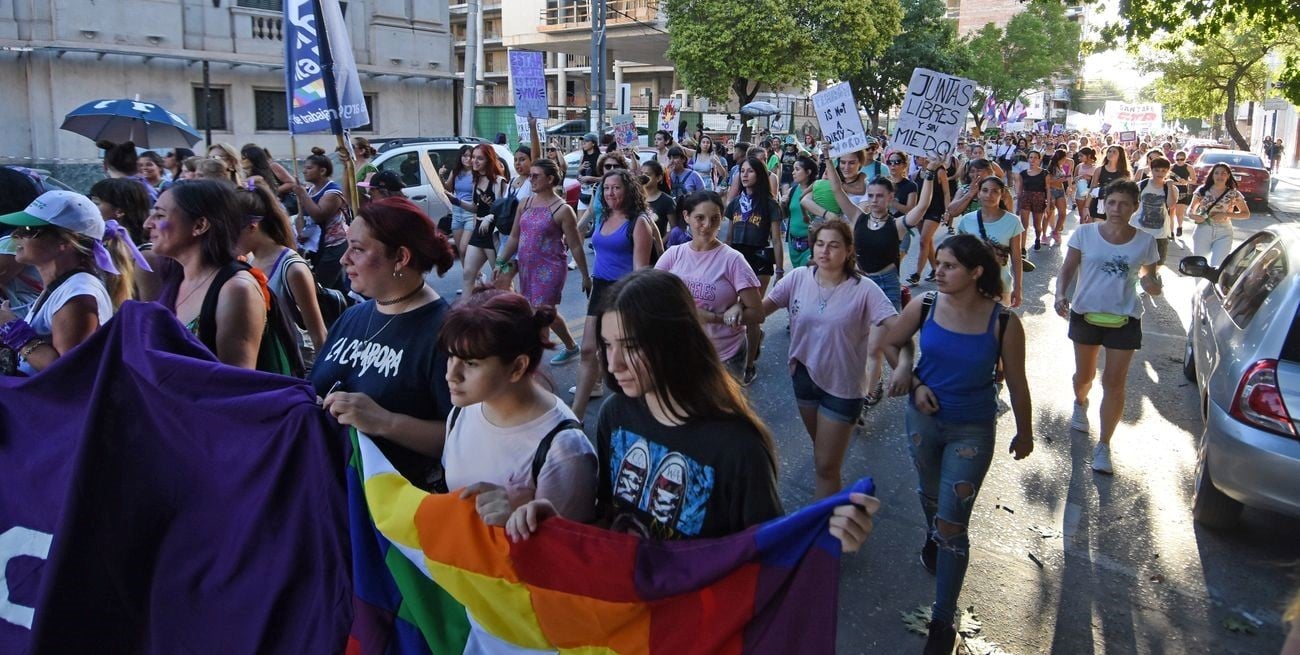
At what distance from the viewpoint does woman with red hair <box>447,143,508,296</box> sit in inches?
363

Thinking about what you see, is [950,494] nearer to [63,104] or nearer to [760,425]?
[760,425]

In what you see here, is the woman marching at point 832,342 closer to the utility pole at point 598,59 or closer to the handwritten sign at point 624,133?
the handwritten sign at point 624,133

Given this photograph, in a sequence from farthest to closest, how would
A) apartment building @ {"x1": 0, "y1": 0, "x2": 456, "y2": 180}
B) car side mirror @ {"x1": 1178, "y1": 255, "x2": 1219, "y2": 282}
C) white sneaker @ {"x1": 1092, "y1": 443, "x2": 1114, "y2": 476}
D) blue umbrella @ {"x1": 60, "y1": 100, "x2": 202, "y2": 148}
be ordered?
apartment building @ {"x1": 0, "y1": 0, "x2": 456, "y2": 180}
blue umbrella @ {"x1": 60, "y1": 100, "x2": 202, "y2": 148}
car side mirror @ {"x1": 1178, "y1": 255, "x2": 1219, "y2": 282}
white sneaker @ {"x1": 1092, "y1": 443, "x2": 1114, "y2": 476}

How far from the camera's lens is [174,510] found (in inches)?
116

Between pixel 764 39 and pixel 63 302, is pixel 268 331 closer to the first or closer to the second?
pixel 63 302

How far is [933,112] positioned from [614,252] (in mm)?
3382

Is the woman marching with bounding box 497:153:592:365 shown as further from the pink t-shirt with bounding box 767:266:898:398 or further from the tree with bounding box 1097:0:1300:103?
the tree with bounding box 1097:0:1300:103

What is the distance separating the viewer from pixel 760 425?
240 cm

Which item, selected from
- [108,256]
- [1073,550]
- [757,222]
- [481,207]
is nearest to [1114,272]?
[1073,550]

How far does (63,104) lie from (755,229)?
21.6 meters

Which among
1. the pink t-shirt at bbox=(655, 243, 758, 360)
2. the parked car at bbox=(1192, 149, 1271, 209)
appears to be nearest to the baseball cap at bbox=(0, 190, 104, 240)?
the pink t-shirt at bbox=(655, 243, 758, 360)

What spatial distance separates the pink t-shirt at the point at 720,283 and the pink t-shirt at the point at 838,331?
574 millimetres

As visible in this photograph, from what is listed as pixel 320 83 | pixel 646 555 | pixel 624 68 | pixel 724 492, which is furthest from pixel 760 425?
pixel 624 68

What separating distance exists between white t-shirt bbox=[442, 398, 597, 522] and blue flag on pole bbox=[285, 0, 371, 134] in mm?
4552
